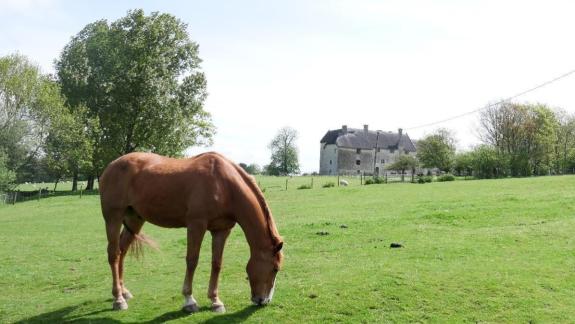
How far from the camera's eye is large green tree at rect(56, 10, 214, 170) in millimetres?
45094

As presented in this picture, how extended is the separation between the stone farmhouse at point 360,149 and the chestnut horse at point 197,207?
9215 cm

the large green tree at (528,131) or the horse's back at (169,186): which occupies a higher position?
the large green tree at (528,131)

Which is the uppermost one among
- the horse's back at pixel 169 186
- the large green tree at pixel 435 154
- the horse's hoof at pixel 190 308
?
the large green tree at pixel 435 154

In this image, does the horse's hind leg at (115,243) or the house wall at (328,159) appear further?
the house wall at (328,159)

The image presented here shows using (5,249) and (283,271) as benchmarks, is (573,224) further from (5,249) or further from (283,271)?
(5,249)

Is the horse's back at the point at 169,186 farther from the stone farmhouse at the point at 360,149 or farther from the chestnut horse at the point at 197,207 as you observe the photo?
the stone farmhouse at the point at 360,149

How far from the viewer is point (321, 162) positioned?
4469 inches

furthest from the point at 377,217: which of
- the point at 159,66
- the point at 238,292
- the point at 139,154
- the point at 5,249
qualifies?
the point at 159,66

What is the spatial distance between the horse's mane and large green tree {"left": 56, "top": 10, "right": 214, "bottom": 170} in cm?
3801

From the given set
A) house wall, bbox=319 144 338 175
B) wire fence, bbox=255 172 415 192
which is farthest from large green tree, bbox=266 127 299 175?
wire fence, bbox=255 172 415 192

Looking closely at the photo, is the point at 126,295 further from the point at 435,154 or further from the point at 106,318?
the point at 435,154

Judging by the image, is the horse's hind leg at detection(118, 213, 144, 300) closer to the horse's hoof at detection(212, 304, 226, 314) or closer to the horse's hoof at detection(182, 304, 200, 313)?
the horse's hoof at detection(182, 304, 200, 313)

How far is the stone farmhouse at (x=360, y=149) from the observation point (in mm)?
103812

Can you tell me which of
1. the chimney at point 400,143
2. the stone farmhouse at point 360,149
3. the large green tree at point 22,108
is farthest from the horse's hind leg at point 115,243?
the chimney at point 400,143
